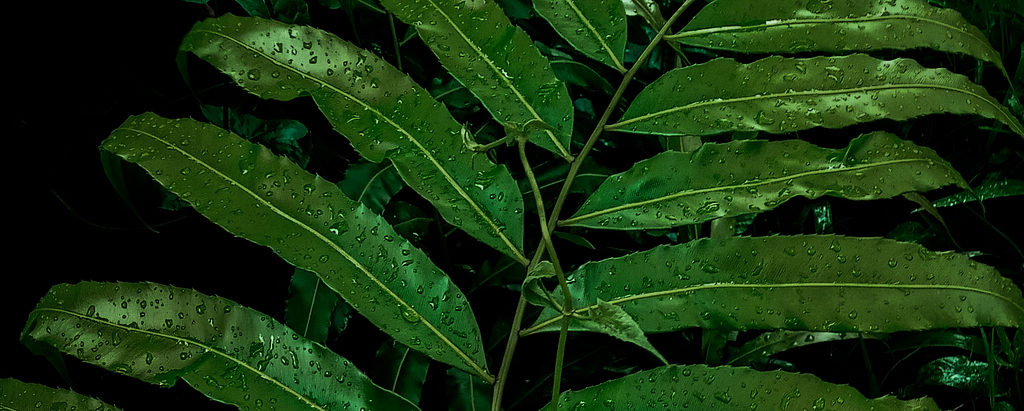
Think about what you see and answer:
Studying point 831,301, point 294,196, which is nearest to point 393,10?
point 294,196

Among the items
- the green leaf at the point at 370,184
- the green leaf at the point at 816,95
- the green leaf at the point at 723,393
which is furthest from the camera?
the green leaf at the point at 370,184

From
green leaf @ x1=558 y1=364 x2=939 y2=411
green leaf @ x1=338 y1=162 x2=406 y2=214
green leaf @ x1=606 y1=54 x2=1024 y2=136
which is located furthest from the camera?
green leaf @ x1=338 y1=162 x2=406 y2=214

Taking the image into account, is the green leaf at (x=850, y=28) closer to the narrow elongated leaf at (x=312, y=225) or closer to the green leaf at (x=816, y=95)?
the green leaf at (x=816, y=95)

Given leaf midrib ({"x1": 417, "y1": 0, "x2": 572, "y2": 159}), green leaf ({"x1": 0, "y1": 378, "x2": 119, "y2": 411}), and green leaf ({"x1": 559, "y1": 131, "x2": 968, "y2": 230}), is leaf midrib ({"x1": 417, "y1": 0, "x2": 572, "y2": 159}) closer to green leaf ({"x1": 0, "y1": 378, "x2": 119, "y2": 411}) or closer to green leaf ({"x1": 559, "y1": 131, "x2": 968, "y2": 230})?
green leaf ({"x1": 559, "y1": 131, "x2": 968, "y2": 230})

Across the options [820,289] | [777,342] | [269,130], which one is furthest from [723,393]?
[269,130]

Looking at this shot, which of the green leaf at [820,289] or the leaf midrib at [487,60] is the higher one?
the leaf midrib at [487,60]

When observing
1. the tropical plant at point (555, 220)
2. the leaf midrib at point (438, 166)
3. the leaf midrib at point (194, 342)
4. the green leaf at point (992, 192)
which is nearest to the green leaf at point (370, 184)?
the tropical plant at point (555, 220)

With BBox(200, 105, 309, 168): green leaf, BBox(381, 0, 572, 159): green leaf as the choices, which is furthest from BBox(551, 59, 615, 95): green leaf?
BBox(200, 105, 309, 168): green leaf
